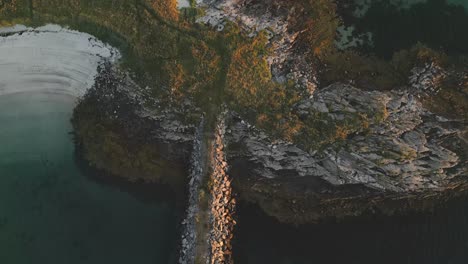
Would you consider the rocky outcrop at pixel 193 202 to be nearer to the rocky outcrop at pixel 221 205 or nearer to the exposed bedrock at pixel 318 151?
the exposed bedrock at pixel 318 151

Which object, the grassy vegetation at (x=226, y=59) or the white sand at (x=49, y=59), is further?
the white sand at (x=49, y=59)

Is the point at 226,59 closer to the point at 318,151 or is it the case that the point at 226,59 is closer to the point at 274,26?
the point at 274,26

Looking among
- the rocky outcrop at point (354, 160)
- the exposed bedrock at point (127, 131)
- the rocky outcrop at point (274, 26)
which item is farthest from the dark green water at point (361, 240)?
the rocky outcrop at point (274, 26)

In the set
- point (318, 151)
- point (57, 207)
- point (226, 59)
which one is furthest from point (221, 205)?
point (57, 207)

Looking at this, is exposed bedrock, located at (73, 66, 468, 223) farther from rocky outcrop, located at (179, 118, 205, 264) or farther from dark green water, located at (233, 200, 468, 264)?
dark green water, located at (233, 200, 468, 264)

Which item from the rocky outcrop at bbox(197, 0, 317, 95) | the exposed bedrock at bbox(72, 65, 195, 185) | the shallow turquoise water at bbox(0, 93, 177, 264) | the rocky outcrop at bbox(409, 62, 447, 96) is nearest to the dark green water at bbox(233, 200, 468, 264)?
the shallow turquoise water at bbox(0, 93, 177, 264)
